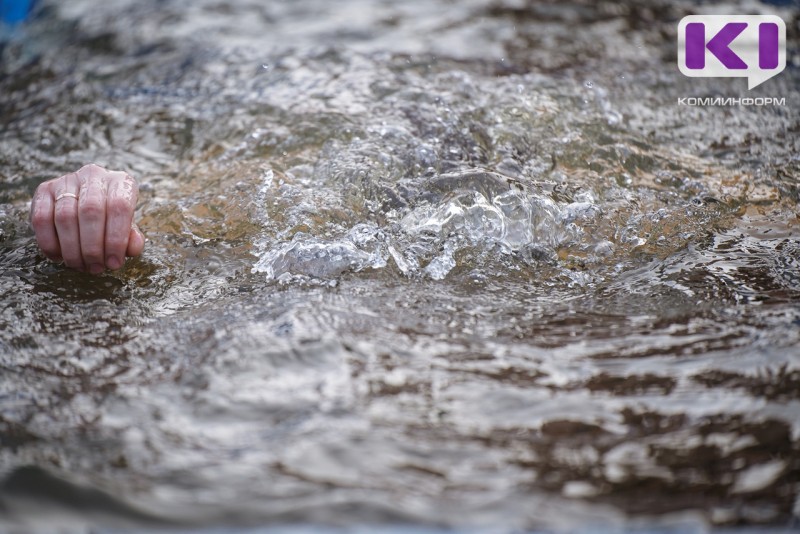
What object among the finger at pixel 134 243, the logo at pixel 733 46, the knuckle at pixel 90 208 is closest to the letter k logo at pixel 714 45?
the logo at pixel 733 46

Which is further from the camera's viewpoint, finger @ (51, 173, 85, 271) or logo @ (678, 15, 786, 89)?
logo @ (678, 15, 786, 89)

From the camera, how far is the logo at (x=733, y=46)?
4.64m

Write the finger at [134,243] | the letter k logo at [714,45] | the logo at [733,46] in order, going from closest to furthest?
the finger at [134,243] → the logo at [733,46] → the letter k logo at [714,45]

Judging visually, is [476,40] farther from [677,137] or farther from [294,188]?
[294,188]

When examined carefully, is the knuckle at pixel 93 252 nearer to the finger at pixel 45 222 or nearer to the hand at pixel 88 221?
the hand at pixel 88 221

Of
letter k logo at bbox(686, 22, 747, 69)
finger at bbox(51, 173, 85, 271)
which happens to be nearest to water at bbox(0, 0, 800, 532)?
finger at bbox(51, 173, 85, 271)

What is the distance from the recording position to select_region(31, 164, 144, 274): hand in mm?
2488

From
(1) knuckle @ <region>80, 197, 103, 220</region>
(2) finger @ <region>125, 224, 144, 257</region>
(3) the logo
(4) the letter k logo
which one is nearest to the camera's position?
(1) knuckle @ <region>80, 197, 103, 220</region>

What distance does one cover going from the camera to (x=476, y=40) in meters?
5.22

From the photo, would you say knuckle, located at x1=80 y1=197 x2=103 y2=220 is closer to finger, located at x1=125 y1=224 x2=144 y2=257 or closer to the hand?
the hand

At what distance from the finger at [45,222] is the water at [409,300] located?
0.14 m

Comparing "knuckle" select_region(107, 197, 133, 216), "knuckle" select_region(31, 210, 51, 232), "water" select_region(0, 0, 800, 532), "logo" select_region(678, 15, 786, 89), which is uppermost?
"logo" select_region(678, 15, 786, 89)

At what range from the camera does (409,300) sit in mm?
2428

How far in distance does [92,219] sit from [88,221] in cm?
2
